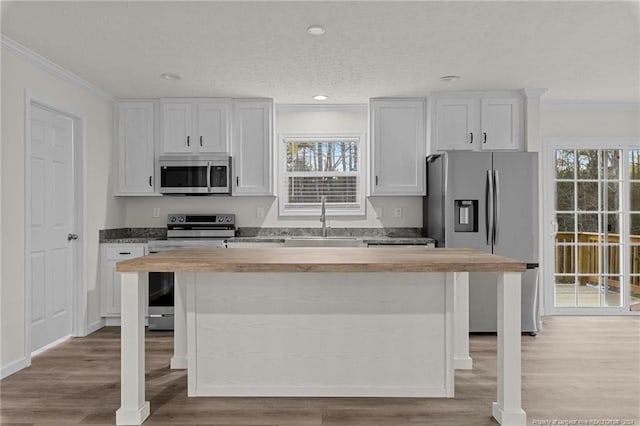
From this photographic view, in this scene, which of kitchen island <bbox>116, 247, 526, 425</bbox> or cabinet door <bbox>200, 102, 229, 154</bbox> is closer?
kitchen island <bbox>116, 247, 526, 425</bbox>

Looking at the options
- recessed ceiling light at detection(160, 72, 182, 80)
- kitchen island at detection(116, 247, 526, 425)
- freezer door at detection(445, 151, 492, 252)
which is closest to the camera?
kitchen island at detection(116, 247, 526, 425)

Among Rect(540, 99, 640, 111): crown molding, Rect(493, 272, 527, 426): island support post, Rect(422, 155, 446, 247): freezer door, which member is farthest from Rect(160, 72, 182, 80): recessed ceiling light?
Rect(540, 99, 640, 111): crown molding

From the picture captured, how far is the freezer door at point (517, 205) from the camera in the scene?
178 inches

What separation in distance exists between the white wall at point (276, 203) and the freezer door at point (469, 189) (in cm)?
95

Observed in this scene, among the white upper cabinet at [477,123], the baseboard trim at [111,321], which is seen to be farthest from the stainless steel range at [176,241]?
the white upper cabinet at [477,123]

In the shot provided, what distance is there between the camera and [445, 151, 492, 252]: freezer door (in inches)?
177

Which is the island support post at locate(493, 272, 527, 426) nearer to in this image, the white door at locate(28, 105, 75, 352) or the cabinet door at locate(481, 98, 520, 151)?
the cabinet door at locate(481, 98, 520, 151)

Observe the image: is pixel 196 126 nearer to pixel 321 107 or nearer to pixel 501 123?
pixel 321 107

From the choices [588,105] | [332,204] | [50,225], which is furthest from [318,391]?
[588,105]

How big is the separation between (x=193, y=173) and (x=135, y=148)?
69 centimetres

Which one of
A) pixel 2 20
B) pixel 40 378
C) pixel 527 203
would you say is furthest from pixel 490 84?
pixel 40 378

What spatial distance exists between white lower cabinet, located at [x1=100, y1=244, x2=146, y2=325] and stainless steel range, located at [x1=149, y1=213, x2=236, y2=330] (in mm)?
337

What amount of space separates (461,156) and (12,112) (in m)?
3.71

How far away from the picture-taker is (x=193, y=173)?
199 inches
